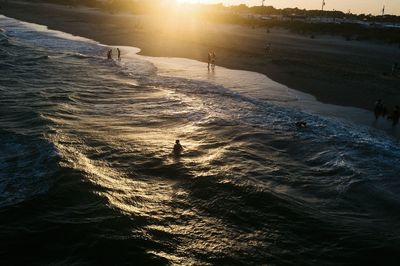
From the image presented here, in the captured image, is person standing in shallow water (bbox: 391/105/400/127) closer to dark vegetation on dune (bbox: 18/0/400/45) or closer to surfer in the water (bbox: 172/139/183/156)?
surfer in the water (bbox: 172/139/183/156)

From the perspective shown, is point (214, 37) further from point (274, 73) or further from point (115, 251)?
point (115, 251)

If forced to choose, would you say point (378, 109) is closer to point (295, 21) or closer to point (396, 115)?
point (396, 115)

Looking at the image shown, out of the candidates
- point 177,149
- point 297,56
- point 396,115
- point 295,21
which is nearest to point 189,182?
point 177,149

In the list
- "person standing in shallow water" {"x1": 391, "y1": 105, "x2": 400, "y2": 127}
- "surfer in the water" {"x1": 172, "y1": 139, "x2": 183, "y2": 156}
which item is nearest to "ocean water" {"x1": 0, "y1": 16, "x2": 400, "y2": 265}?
"surfer in the water" {"x1": 172, "y1": 139, "x2": 183, "y2": 156}

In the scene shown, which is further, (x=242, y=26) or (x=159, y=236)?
(x=242, y=26)

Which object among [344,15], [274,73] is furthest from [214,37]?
[344,15]

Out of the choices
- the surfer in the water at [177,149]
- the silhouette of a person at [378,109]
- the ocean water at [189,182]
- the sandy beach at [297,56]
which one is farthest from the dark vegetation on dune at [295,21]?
the surfer in the water at [177,149]

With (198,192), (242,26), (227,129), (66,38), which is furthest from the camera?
(242,26)
